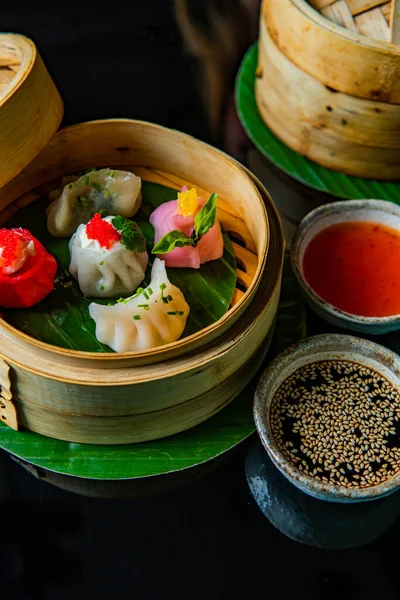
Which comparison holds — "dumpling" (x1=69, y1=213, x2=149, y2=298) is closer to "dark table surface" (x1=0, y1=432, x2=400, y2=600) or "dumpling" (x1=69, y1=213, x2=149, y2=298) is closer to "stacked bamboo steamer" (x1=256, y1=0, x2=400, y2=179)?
"dark table surface" (x1=0, y1=432, x2=400, y2=600)

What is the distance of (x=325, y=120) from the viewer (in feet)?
9.30

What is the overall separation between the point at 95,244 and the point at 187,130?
104cm

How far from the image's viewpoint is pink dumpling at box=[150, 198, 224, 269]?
243 centimetres

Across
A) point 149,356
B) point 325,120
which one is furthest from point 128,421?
point 325,120

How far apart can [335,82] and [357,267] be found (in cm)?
63

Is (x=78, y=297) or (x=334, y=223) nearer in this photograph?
(x=78, y=297)

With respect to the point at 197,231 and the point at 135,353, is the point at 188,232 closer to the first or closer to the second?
the point at 197,231

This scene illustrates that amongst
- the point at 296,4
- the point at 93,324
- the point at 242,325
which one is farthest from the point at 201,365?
the point at 296,4

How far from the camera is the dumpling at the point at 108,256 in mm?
2332

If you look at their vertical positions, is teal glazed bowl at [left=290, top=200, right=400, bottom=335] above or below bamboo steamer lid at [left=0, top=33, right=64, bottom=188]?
below

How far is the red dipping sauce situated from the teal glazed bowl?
0.08 ft

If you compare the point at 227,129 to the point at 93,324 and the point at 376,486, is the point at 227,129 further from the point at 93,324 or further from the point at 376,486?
the point at 376,486

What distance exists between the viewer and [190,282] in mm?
2445

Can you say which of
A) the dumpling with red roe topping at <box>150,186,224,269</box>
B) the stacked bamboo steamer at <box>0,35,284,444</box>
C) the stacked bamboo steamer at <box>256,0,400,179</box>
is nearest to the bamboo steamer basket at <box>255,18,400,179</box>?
the stacked bamboo steamer at <box>256,0,400,179</box>
